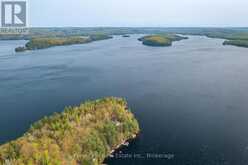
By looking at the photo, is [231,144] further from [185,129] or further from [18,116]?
[18,116]

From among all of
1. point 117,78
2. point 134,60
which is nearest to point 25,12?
point 117,78

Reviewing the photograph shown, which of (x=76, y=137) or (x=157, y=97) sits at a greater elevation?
(x=157, y=97)

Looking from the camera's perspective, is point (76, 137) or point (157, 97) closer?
point (76, 137)

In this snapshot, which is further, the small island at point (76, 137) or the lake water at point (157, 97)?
the lake water at point (157, 97)

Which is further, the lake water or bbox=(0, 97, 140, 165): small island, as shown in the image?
the lake water
